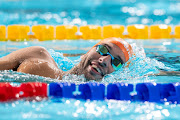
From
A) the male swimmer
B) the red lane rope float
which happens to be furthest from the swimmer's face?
the red lane rope float

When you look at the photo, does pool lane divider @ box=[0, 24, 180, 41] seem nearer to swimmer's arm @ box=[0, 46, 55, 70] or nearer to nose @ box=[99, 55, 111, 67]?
swimmer's arm @ box=[0, 46, 55, 70]

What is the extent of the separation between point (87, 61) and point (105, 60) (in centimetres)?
17

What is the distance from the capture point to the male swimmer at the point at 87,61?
2389 millimetres

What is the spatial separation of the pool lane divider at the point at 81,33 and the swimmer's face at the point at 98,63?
6134 mm

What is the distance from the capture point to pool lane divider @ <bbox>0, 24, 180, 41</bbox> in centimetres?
843

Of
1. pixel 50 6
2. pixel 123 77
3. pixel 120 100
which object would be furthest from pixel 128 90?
pixel 50 6

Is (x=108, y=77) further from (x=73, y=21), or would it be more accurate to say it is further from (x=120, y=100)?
(x=73, y=21)

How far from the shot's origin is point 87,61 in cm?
244

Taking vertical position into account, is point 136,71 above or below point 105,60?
below

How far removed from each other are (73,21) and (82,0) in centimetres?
242

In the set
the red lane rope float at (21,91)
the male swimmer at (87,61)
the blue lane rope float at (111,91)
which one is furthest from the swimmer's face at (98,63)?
the red lane rope float at (21,91)

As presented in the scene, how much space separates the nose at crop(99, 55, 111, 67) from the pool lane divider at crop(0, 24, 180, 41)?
621cm

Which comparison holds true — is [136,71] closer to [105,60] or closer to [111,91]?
[105,60]

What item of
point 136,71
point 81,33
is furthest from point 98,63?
point 81,33
